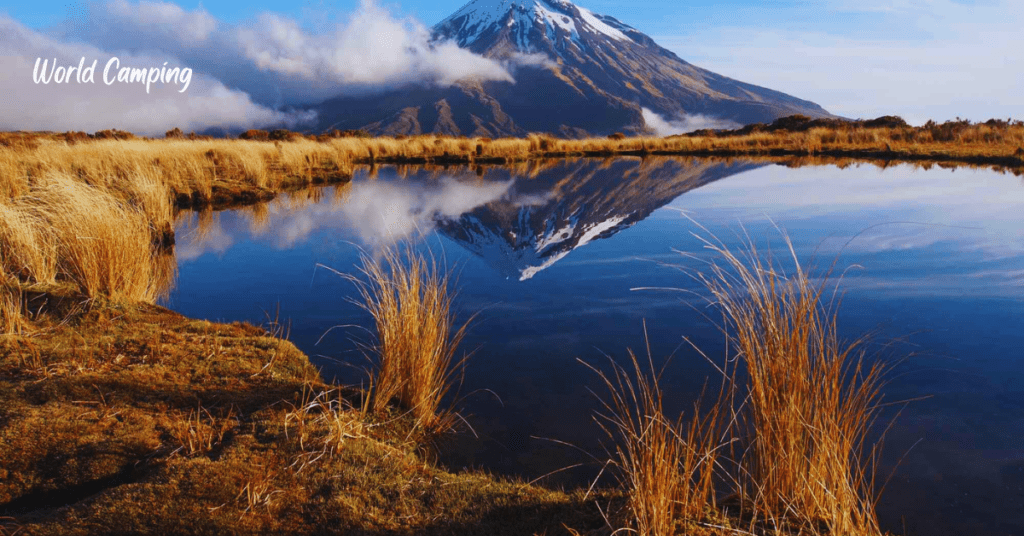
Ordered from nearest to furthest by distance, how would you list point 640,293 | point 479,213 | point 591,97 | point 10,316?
1. point 10,316
2. point 640,293
3. point 479,213
4. point 591,97

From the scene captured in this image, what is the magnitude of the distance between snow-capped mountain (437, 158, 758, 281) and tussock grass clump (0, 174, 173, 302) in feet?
11.1

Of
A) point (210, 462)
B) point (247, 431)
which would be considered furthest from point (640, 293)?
Answer: point (210, 462)

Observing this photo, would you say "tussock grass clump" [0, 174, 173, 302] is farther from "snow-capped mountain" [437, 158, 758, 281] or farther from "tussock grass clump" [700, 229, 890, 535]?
"tussock grass clump" [700, 229, 890, 535]

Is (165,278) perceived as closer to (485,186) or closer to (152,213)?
(152,213)

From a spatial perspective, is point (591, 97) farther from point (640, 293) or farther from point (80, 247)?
point (80, 247)

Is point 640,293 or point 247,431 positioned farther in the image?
point 640,293

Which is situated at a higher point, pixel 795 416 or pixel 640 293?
pixel 795 416

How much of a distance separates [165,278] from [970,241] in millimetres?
9187

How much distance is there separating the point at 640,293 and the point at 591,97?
16419 centimetres

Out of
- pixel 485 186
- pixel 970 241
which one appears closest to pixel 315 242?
pixel 485 186

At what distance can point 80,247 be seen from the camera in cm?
464

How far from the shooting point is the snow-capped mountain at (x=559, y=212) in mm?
7562

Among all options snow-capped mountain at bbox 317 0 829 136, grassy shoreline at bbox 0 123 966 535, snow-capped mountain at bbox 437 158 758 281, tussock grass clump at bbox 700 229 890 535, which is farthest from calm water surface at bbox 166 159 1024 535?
snow-capped mountain at bbox 317 0 829 136

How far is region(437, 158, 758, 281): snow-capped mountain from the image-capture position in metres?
7.56
